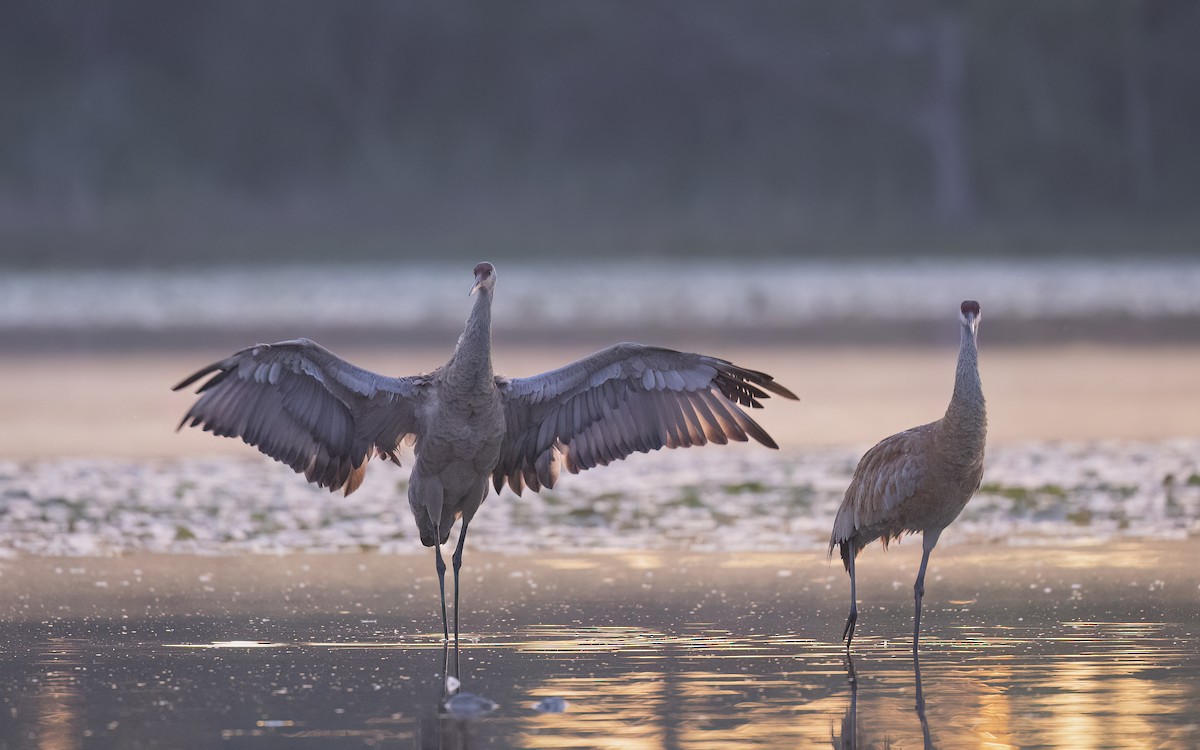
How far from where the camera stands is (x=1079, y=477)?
1181cm

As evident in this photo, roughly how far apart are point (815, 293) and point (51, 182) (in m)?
25.2

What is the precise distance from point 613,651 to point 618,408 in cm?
159

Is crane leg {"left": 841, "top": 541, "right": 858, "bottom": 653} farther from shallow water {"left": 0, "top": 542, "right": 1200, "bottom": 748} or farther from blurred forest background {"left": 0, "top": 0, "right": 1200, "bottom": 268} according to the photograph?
blurred forest background {"left": 0, "top": 0, "right": 1200, "bottom": 268}

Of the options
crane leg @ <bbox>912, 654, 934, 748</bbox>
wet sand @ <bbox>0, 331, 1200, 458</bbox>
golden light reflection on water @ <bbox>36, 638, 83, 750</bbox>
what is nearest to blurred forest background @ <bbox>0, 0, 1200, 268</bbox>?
wet sand @ <bbox>0, 331, 1200, 458</bbox>

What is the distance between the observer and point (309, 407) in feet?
28.4

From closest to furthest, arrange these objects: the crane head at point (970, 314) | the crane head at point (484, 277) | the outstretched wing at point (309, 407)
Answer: the crane head at point (970, 314)
the crane head at point (484, 277)
the outstretched wing at point (309, 407)

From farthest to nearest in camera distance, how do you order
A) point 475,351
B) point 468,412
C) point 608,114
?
point 608,114, point 468,412, point 475,351

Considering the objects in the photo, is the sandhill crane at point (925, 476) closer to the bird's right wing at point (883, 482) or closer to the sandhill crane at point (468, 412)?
the bird's right wing at point (883, 482)

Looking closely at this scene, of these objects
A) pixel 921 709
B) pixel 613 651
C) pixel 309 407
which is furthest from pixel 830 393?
pixel 921 709

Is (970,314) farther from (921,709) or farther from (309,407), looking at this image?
(309,407)

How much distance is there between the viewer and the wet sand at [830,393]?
1445 cm

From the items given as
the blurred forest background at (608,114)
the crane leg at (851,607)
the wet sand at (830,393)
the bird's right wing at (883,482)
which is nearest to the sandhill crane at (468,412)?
the bird's right wing at (883,482)

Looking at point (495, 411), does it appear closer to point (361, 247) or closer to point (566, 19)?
point (361, 247)

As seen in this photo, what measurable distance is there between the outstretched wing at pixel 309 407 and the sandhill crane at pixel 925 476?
6.51ft
